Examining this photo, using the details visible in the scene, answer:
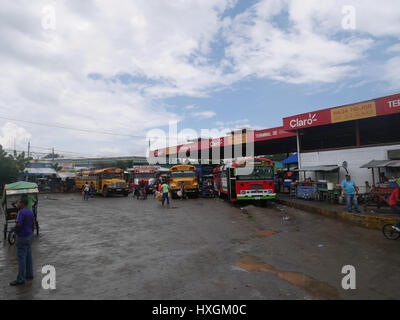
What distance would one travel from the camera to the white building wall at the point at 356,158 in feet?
51.3

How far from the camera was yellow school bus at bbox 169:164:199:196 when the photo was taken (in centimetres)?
2381

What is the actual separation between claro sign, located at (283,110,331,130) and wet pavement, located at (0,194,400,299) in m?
9.52

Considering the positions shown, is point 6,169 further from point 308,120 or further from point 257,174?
point 308,120

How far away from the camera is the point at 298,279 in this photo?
4969mm

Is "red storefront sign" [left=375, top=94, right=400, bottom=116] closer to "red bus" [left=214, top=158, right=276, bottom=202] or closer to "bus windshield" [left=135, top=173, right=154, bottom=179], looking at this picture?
"red bus" [left=214, top=158, right=276, bottom=202]

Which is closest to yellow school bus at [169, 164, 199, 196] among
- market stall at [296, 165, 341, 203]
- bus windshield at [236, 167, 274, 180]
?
bus windshield at [236, 167, 274, 180]

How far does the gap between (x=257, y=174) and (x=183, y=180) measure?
8998 millimetres

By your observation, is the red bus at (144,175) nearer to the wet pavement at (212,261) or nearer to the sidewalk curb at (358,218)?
the wet pavement at (212,261)

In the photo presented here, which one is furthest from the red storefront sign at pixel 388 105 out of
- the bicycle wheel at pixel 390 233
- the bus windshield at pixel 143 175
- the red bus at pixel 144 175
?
the bus windshield at pixel 143 175

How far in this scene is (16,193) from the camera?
937cm

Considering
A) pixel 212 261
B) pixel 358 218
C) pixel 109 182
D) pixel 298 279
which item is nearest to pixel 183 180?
pixel 109 182

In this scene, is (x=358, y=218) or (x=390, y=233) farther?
(x=358, y=218)

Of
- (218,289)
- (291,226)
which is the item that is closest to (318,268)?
(218,289)

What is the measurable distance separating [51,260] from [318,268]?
6.29 metres
